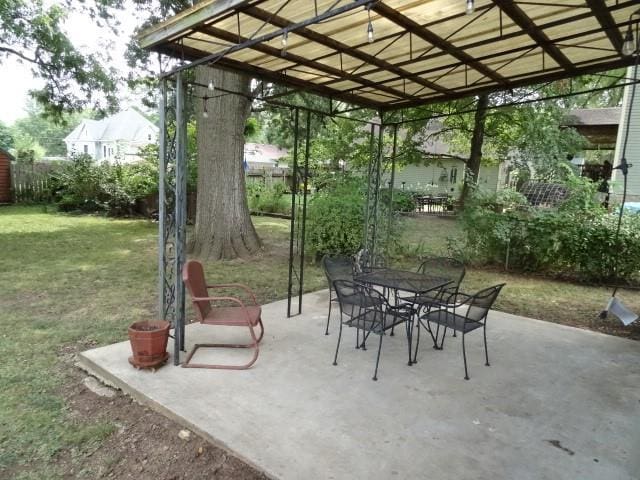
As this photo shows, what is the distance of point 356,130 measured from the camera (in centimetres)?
1070

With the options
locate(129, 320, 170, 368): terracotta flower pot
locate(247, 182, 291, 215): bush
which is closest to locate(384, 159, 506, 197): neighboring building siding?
locate(247, 182, 291, 215): bush

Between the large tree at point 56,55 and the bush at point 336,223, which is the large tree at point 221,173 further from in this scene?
the large tree at point 56,55

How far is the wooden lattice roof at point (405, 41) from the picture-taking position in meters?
2.97

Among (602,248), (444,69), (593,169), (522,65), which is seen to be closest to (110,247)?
(444,69)

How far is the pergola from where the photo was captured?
9.79ft

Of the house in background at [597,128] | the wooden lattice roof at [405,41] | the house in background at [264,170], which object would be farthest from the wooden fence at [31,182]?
the house in background at [597,128]

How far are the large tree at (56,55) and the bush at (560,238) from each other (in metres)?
10.5

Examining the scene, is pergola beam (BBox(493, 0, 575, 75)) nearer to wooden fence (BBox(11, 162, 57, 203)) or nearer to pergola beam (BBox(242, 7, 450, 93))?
pergola beam (BBox(242, 7, 450, 93))

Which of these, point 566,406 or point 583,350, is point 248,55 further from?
point 583,350

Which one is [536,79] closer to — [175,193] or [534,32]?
[534,32]

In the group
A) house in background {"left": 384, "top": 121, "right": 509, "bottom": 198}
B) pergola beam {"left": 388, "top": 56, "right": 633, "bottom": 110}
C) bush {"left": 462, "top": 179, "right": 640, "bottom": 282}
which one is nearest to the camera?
pergola beam {"left": 388, "top": 56, "right": 633, "bottom": 110}

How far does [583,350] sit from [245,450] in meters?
3.41

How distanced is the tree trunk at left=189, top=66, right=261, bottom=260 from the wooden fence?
1094cm

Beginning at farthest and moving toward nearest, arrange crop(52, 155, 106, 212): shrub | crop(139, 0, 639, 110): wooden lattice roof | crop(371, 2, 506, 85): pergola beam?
1. crop(52, 155, 106, 212): shrub
2. crop(371, 2, 506, 85): pergola beam
3. crop(139, 0, 639, 110): wooden lattice roof
